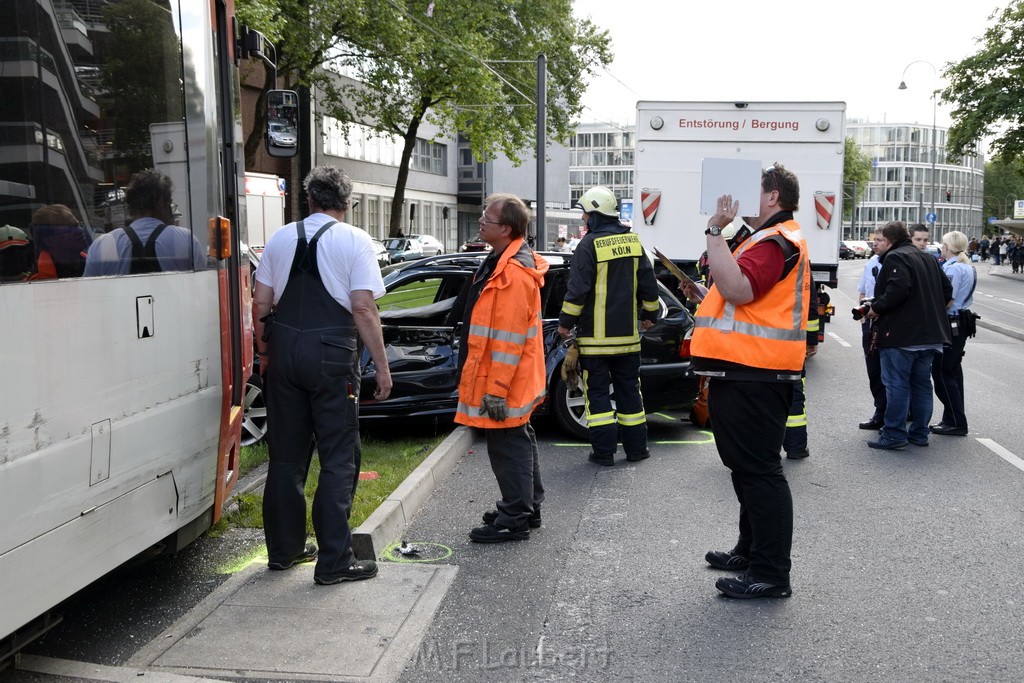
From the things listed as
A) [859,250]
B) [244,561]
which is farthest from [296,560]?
[859,250]

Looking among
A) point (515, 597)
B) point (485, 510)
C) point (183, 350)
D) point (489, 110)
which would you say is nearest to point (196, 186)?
point (183, 350)

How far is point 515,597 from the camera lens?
15.2ft

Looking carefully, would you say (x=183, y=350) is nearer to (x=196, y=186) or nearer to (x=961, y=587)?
(x=196, y=186)

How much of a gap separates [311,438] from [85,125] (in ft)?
6.20

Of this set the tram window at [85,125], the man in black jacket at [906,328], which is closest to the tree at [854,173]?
the man in black jacket at [906,328]

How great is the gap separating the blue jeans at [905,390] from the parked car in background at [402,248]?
27506 mm

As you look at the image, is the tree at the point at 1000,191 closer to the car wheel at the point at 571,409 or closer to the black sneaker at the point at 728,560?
the car wheel at the point at 571,409

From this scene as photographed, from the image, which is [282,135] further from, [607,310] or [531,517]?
[607,310]

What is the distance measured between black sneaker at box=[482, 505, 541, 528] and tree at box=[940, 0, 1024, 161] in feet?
126

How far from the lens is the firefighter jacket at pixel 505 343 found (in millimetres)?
5336

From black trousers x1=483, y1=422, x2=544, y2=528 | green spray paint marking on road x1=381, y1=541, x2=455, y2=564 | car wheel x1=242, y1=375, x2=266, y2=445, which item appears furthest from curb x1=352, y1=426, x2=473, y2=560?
car wheel x1=242, y1=375, x2=266, y2=445

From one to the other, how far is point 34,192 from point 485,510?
359 centimetres

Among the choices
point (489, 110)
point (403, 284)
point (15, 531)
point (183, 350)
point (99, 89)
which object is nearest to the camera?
point (15, 531)

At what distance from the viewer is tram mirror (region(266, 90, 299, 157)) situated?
220 inches
